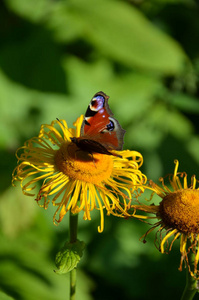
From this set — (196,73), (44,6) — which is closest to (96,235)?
(196,73)

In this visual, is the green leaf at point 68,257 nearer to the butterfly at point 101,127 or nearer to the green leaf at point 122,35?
the butterfly at point 101,127

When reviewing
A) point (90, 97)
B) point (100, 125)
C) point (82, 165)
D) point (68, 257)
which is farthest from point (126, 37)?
point (68, 257)

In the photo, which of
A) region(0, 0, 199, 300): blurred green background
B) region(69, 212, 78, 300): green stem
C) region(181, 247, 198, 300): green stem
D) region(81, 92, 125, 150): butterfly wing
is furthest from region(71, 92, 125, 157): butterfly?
region(0, 0, 199, 300): blurred green background

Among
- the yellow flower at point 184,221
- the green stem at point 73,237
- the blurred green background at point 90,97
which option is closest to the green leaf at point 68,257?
the green stem at point 73,237

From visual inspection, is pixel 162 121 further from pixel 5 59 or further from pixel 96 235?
pixel 5 59

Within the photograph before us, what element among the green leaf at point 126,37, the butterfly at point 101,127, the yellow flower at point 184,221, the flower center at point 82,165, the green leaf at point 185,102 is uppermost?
Result: the green leaf at point 126,37

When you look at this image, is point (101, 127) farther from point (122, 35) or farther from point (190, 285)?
point (122, 35)
